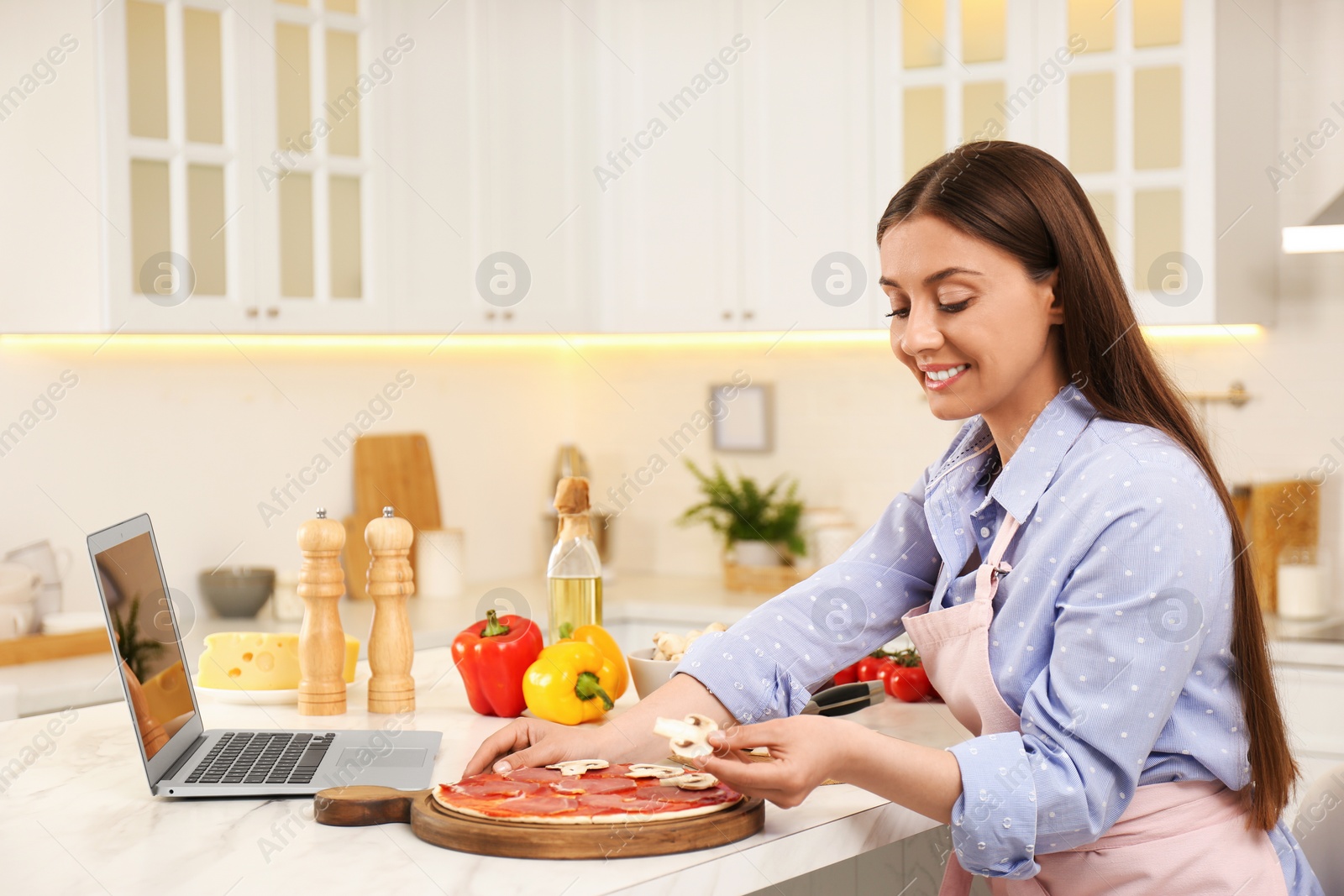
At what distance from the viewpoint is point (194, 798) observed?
4.13 ft

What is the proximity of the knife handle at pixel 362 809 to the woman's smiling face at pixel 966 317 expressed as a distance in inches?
24.2

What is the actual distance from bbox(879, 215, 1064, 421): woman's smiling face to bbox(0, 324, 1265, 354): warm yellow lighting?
1358mm

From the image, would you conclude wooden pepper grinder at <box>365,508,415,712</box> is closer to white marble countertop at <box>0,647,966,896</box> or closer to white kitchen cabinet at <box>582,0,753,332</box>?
white marble countertop at <box>0,647,966,896</box>

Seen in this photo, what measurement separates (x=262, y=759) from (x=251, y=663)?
36 cm

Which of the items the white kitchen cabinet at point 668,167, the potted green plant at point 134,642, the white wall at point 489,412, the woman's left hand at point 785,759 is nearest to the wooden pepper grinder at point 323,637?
the potted green plant at point 134,642

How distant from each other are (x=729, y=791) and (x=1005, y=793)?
0.87ft

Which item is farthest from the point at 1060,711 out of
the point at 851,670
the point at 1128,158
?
the point at 1128,158

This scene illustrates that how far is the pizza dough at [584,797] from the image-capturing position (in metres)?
1.12

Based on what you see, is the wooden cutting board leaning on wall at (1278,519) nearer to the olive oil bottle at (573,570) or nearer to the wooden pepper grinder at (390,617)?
the olive oil bottle at (573,570)

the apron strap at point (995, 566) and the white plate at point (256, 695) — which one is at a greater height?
the apron strap at point (995, 566)

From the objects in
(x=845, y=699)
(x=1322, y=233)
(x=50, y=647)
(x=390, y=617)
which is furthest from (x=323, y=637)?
(x=1322, y=233)

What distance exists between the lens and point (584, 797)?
3.83 feet

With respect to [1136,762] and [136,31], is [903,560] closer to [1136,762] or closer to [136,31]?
[1136,762]

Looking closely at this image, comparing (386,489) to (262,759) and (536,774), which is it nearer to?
(262,759)
